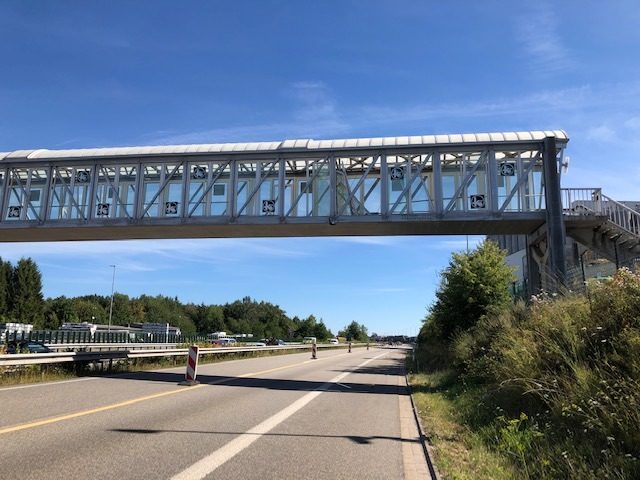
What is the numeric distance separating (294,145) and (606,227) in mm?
12294

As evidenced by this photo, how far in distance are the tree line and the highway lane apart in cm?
8090

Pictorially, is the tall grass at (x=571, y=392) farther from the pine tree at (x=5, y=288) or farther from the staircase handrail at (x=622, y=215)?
the pine tree at (x=5, y=288)

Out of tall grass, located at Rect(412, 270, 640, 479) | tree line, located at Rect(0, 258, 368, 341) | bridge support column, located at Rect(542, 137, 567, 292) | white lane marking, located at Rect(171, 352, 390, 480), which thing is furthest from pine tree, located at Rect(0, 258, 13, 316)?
tall grass, located at Rect(412, 270, 640, 479)

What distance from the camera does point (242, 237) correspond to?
901 inches

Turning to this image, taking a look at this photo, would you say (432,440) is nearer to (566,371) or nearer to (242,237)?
(566,371)

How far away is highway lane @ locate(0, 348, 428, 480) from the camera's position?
238 inches

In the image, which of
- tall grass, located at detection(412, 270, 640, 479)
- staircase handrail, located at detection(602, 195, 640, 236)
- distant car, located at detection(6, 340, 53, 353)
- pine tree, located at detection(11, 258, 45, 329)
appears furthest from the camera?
pine tree, located at detection(11, 258, 45, 329)

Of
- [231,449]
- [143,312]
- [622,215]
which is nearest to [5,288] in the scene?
[143,312]

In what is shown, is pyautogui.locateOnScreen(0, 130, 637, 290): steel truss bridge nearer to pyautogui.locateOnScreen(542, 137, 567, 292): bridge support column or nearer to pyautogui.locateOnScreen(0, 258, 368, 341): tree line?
pyautogui.locateOnScreen(542, 137, 567, 292): bridge support column

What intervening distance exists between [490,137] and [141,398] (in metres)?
15.3

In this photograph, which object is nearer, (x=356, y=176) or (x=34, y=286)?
(x=356, y=176)

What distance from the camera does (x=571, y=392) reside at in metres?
7.48

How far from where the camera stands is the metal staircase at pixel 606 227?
18.9 m

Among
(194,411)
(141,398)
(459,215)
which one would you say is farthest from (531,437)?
(459,215)
